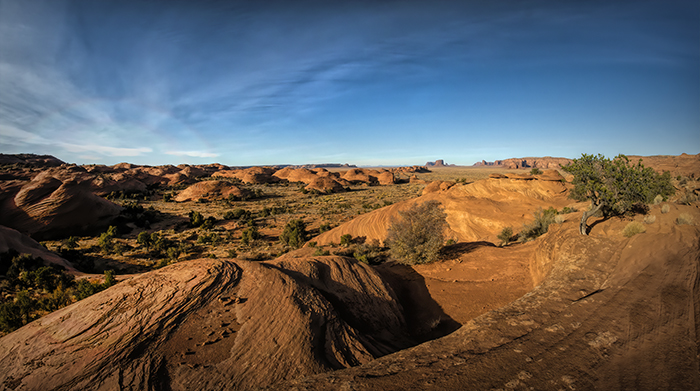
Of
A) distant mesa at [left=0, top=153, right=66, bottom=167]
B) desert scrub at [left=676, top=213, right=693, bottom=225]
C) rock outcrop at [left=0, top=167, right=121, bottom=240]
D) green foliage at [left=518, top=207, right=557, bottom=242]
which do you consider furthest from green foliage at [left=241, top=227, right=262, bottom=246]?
distant mesa at [left=0, top=153, right=66, bottom=167]

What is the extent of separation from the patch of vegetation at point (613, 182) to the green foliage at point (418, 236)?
571cm

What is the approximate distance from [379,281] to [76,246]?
2305cm

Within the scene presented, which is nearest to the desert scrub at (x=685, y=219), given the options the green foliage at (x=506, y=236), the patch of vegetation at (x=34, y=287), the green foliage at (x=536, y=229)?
the green foliage at (x=536, y=229)

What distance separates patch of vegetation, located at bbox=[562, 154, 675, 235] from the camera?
1041 cm

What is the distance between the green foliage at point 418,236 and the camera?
1243 centimetres

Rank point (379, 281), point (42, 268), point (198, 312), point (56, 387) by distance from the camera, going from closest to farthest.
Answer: point (56, 387), point (198, 312), point (379, 281), point (42, 268)

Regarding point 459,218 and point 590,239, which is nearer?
point 590,239

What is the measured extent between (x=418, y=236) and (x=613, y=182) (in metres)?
8.19

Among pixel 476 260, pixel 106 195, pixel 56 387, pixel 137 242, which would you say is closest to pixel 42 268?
pixel 137 242

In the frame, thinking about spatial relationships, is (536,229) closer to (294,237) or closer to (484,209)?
(484,209)

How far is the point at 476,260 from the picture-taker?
38.8 feet

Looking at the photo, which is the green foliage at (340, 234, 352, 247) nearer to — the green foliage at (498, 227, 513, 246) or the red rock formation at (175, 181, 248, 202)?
the green foliage at (498, 227, 513, 246)

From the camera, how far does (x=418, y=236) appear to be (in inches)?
512

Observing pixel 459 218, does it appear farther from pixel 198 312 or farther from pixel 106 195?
pixel 106 195
